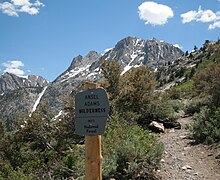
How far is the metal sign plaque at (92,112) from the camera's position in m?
4.81

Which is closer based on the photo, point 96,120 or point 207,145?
point 96,120

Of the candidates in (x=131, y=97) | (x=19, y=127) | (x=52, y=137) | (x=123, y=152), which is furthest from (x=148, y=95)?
(x=123, y=152)

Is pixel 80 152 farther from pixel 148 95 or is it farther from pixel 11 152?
pixel 148 95

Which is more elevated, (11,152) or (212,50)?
(212,50)

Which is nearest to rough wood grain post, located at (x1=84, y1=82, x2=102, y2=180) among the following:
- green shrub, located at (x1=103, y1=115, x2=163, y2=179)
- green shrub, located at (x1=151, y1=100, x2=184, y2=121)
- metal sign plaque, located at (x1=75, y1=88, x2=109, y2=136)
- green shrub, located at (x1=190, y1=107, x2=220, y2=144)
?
metal sign plaque, located at (x1=75, y1=88, x2=109, y2=136)

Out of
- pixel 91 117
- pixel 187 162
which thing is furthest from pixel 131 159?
pixel 91 117

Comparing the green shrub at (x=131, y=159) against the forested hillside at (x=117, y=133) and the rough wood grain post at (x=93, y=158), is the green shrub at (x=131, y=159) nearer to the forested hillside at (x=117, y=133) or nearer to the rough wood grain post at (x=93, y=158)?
the forested hillside at (x=117, y=133)

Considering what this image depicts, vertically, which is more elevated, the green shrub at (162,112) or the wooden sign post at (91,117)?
the green shrub at (162,112)

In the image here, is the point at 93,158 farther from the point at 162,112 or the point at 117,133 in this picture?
the point at 162,112

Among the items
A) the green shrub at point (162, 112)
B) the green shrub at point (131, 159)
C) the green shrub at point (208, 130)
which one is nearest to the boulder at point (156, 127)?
the green shrub at point (162, 112)

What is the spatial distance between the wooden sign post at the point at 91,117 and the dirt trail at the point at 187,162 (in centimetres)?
442

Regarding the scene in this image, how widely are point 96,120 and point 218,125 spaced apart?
8439 mm

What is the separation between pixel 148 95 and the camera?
1939cm

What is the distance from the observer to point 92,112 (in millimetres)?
4832
